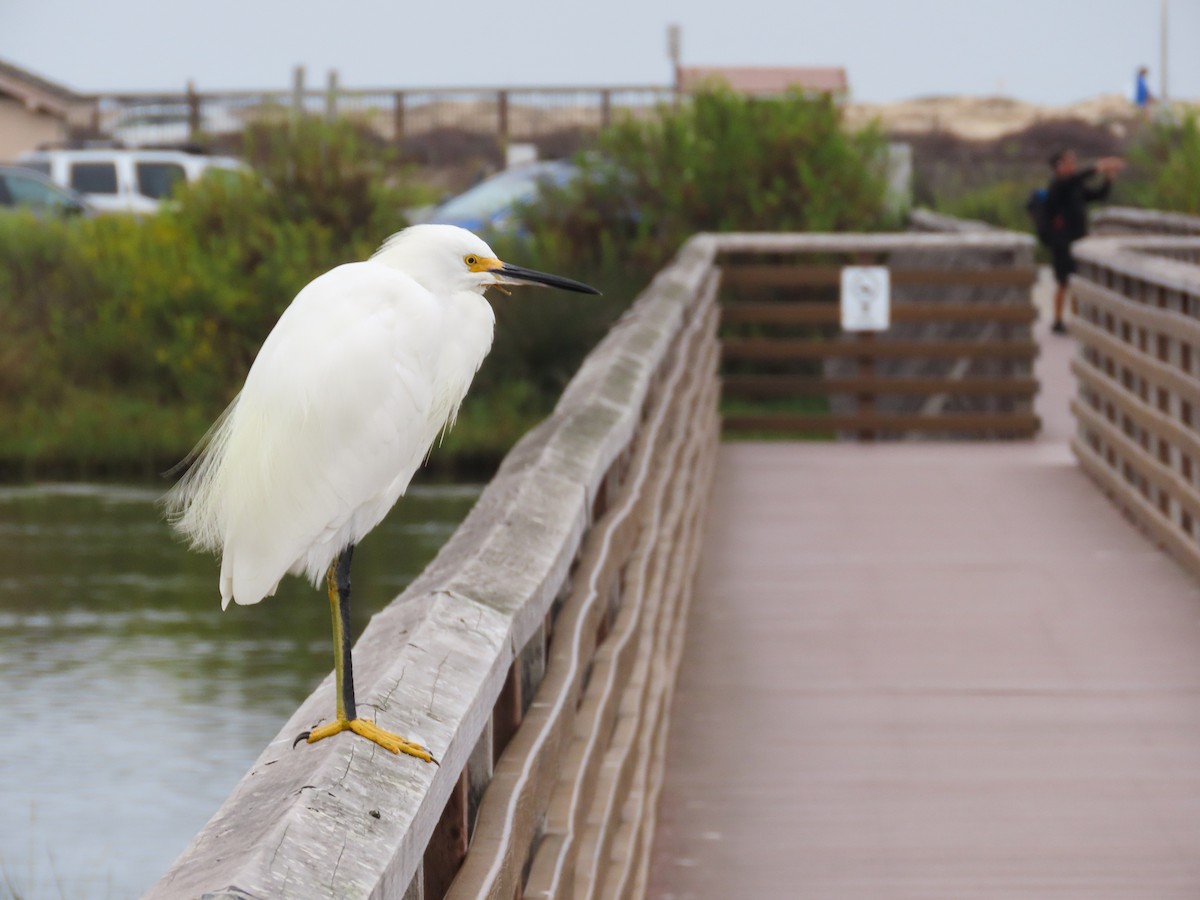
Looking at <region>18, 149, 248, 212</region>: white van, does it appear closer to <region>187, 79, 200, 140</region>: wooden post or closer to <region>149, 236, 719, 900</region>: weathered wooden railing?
<region>187, 79, 200, 140</region>: wooden post

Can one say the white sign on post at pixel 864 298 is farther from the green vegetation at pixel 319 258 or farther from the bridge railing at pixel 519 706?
the bridge railing at pixel 519 706

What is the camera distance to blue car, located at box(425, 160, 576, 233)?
1783cm

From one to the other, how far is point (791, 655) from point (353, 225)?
11.2 metres

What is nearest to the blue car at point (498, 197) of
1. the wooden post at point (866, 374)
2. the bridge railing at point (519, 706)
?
the wooden post at point (866, 374)

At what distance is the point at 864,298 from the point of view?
36.0 ft

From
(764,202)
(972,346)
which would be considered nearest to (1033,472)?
(972,346)

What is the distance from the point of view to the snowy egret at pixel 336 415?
8.33 ft

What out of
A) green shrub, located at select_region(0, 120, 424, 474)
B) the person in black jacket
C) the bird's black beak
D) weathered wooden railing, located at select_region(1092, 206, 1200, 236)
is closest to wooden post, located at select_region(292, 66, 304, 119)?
green shrub, located at select_region(0, 120, 424, 474)

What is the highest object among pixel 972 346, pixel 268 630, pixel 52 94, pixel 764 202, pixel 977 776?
pixel 52 94

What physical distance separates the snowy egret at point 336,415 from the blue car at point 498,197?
14128 millimetres

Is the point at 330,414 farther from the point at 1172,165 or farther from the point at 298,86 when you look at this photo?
the point at 298,86

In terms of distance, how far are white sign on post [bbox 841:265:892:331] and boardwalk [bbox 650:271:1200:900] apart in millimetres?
2248

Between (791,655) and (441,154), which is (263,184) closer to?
(791,655)

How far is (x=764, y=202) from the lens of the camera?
15.2 m
